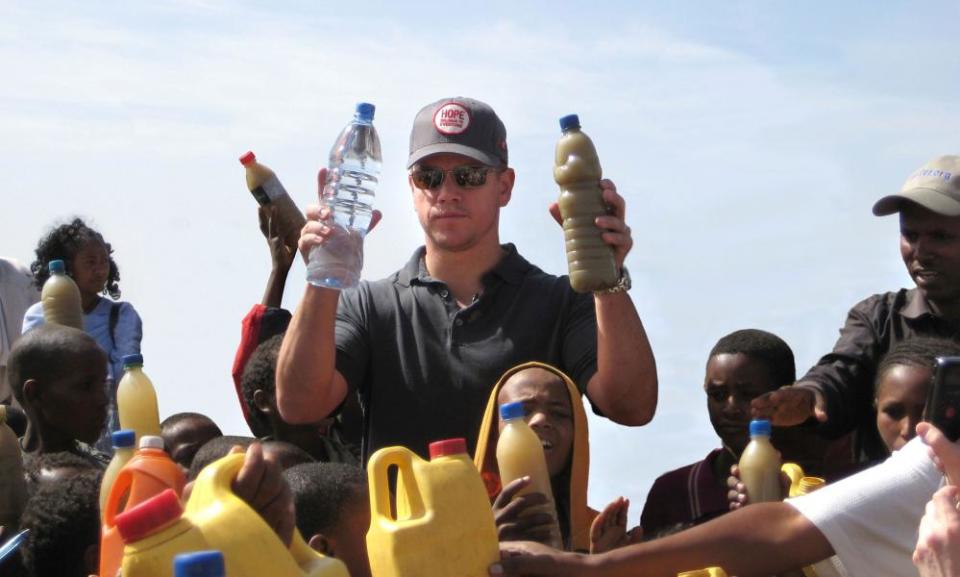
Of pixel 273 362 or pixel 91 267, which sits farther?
pixel 91 267

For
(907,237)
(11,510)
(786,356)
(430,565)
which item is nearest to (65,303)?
(11,510)

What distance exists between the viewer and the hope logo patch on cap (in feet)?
17.9

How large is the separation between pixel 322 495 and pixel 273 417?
6.82ft

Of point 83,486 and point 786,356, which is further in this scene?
point 786,356

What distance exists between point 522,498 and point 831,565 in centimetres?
79

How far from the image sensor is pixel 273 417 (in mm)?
6691

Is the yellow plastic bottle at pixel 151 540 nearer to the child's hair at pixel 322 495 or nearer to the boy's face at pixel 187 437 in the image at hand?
the child's hair at pixel 322 495

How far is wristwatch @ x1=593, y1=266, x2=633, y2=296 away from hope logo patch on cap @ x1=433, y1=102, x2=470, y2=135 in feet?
2.52

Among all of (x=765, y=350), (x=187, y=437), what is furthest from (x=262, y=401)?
(x=765, y=350)

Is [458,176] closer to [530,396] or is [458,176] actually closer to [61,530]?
[530,396]

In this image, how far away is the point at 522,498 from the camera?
4.21 m

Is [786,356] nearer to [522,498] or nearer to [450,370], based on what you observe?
[450,370]

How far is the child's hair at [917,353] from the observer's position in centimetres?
521

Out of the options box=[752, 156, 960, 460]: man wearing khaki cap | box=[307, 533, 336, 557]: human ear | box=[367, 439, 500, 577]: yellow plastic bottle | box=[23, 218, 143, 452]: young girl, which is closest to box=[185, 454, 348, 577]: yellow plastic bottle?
box=[367, 439, 500, 577]: yellow plastic bottle
